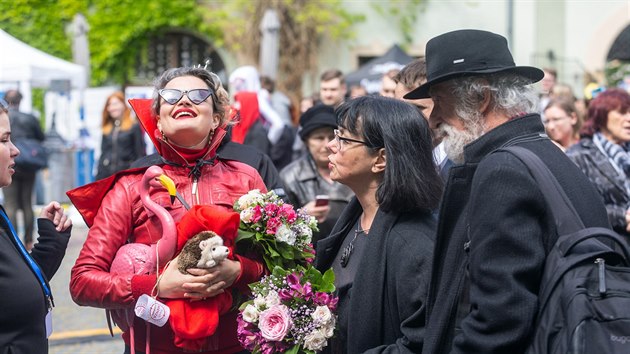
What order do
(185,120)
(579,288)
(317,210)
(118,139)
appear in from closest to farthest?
(579,288)
(185,120)
(317,210)
(118,139)

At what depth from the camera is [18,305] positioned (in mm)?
3191

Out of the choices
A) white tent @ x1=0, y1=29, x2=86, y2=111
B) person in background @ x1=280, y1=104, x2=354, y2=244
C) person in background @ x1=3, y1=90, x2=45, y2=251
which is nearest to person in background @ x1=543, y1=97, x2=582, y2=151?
person in background @ x1=280, y1=104, x2=354, y2=244

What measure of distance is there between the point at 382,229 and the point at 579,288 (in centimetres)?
110

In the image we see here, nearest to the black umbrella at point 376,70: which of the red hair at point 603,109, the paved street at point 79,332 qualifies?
the paved street at point 79,332

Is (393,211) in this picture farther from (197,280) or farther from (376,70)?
(376,70)

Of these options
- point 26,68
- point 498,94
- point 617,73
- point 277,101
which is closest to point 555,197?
point 498,94

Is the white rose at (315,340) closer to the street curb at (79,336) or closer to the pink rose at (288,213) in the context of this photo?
the pink rose at (288,213)

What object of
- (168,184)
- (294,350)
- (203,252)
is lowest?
(294,350)

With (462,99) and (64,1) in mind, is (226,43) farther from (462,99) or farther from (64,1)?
(462,99)

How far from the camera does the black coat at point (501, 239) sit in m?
2.53

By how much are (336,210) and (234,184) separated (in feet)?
6.51

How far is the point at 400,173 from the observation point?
135 inches

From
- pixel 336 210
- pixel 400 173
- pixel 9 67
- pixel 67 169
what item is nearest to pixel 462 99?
pixel 400 173

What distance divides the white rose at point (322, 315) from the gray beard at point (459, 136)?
768 mm
